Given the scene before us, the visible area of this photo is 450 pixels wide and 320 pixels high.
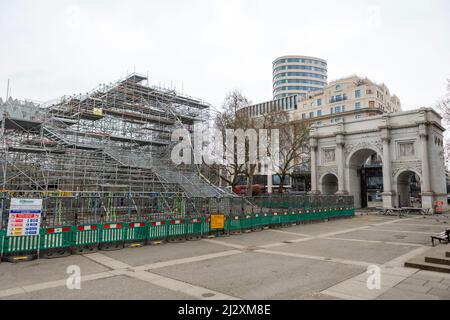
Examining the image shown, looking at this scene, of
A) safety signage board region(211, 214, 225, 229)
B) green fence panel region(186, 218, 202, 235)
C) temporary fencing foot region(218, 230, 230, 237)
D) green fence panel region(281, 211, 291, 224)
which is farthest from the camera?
green fence panel region(281, 211, 291, 224)

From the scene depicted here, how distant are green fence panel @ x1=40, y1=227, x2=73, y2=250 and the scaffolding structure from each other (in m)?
9.64

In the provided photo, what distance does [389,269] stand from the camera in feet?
32.3

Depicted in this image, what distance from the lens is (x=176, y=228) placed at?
51.5ft

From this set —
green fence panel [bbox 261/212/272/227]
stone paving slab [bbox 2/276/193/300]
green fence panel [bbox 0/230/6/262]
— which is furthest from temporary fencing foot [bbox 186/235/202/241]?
stone paving slab [bbox 2/276/193/300]

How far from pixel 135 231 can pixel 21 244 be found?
437cm

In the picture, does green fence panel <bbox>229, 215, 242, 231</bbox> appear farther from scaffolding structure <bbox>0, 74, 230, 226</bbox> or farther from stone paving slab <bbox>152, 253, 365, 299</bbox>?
stone paving slab <bbox>152, 253, 365, 299</bbox>

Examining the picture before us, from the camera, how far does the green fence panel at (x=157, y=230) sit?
14719mm

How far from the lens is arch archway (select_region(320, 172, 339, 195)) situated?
48.6 meters

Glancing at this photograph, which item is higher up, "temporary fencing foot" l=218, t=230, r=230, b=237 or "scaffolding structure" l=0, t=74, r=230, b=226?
"scaffolding structure" l=0, t=74, r=230, b=226

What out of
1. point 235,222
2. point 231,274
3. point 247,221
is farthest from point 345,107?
point 231,274

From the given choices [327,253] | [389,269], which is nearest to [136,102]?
[327,253]

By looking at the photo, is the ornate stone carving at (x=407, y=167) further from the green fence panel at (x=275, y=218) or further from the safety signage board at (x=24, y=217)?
the safety signage board at (x=24, y=217)

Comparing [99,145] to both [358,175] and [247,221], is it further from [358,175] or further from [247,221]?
[358,175]

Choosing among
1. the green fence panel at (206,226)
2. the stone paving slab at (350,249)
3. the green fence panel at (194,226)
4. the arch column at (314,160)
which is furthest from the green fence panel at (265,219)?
the arch column at (314,160)
